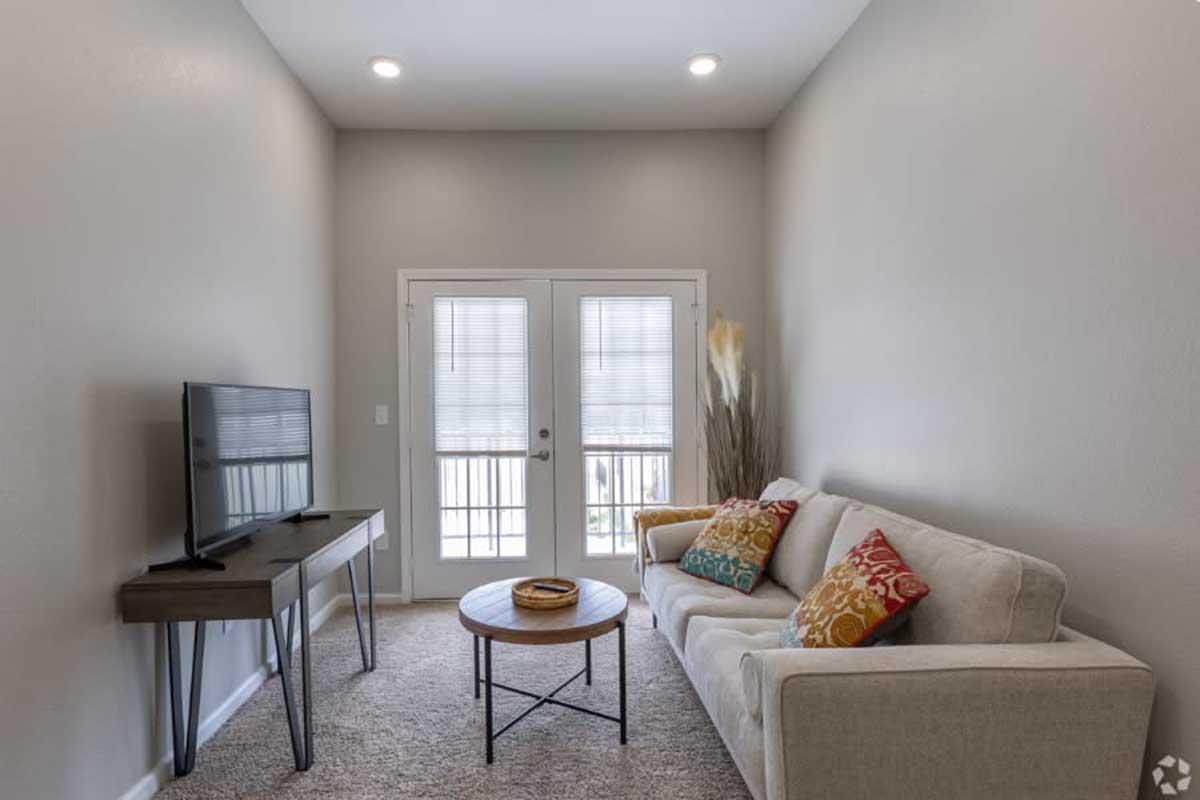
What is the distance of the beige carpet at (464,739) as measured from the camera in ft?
7.03

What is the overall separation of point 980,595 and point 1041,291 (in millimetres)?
850

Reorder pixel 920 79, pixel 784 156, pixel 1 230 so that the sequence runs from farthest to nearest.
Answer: pixel 784 156 < pixel 920 79 < pixel 1 230

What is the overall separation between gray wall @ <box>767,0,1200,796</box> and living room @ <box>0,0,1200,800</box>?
12mm

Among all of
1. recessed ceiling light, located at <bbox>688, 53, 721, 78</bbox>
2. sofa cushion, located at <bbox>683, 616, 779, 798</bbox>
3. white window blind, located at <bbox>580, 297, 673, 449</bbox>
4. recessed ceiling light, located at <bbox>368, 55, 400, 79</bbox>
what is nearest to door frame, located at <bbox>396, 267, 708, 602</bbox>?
white window blind, located at <bbox>580, 297, 673, 449</bbox>

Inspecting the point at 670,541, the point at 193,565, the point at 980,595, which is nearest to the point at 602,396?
the point at 670,541

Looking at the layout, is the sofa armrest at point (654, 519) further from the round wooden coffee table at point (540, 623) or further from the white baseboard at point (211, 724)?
the white baseboard at point (211, 724)

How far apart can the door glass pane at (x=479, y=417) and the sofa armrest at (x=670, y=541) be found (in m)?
1.14

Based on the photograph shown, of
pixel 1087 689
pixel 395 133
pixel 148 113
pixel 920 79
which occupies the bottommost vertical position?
pixel 1087 689

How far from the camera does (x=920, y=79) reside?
8.12 ft

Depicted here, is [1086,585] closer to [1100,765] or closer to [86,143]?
[1100,765]

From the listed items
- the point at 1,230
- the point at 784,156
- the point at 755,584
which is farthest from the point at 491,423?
the point at 1,230

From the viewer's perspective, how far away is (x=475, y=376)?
4.14 m

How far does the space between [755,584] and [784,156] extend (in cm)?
244

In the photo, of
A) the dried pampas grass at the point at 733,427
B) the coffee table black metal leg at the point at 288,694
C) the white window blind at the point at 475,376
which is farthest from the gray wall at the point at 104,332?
the dried pampas grass at the point at 733,427
